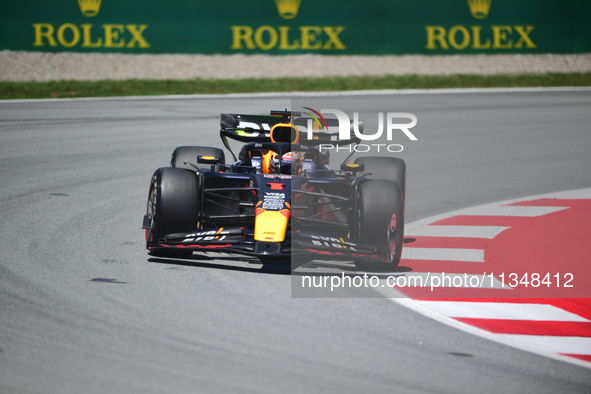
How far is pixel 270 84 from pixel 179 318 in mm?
16066

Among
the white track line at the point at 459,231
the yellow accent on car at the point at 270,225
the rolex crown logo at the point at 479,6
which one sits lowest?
the white track line at the point at 459,231

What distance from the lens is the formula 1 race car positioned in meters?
6.98

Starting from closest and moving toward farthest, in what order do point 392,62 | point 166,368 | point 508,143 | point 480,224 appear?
point 166,368 → point 480,224 → point 508,143 → point 392,62

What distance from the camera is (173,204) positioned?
7273 mm

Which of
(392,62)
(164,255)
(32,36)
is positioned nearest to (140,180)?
(164,255)

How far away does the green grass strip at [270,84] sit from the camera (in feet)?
64.8

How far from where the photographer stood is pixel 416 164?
43.4ft

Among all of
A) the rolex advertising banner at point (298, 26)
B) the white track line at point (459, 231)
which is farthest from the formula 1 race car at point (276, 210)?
the rolex advertising banner at point (298, 26)

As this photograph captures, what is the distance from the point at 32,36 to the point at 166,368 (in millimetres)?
18396

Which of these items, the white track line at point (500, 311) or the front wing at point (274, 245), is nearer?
the white track line at point (500, 311)

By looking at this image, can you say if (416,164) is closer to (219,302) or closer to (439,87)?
(219,302)

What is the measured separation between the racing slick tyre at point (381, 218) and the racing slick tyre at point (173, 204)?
140 cm

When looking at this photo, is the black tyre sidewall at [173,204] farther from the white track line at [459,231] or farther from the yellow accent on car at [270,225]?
the white track line at [459,231]

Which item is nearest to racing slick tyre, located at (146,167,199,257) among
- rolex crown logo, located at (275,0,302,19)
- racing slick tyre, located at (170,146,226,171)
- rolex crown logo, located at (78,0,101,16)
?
racing slick tyre, located at (170,146,226,171)
